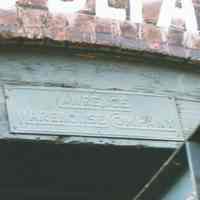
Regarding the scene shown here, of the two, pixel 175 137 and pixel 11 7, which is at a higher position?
pixel 11 7

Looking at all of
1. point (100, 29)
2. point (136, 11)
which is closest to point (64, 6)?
point (100, 29)

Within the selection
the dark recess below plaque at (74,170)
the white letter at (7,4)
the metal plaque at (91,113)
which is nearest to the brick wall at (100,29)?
→ the white letter at (7,4)

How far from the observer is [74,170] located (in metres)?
3.11

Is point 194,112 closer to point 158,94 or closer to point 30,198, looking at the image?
point 158,94

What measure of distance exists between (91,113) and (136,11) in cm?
60

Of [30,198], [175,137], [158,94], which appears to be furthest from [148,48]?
[30,198]

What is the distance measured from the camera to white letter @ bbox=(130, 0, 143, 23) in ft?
10.5

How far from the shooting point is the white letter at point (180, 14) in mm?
3277

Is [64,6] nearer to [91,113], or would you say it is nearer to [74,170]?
[91,113]

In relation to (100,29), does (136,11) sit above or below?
above

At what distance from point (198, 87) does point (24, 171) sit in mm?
917

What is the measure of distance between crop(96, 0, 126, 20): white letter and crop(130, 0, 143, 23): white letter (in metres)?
0.04

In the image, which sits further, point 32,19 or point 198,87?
point 198,87

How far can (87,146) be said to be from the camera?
2.88 m
